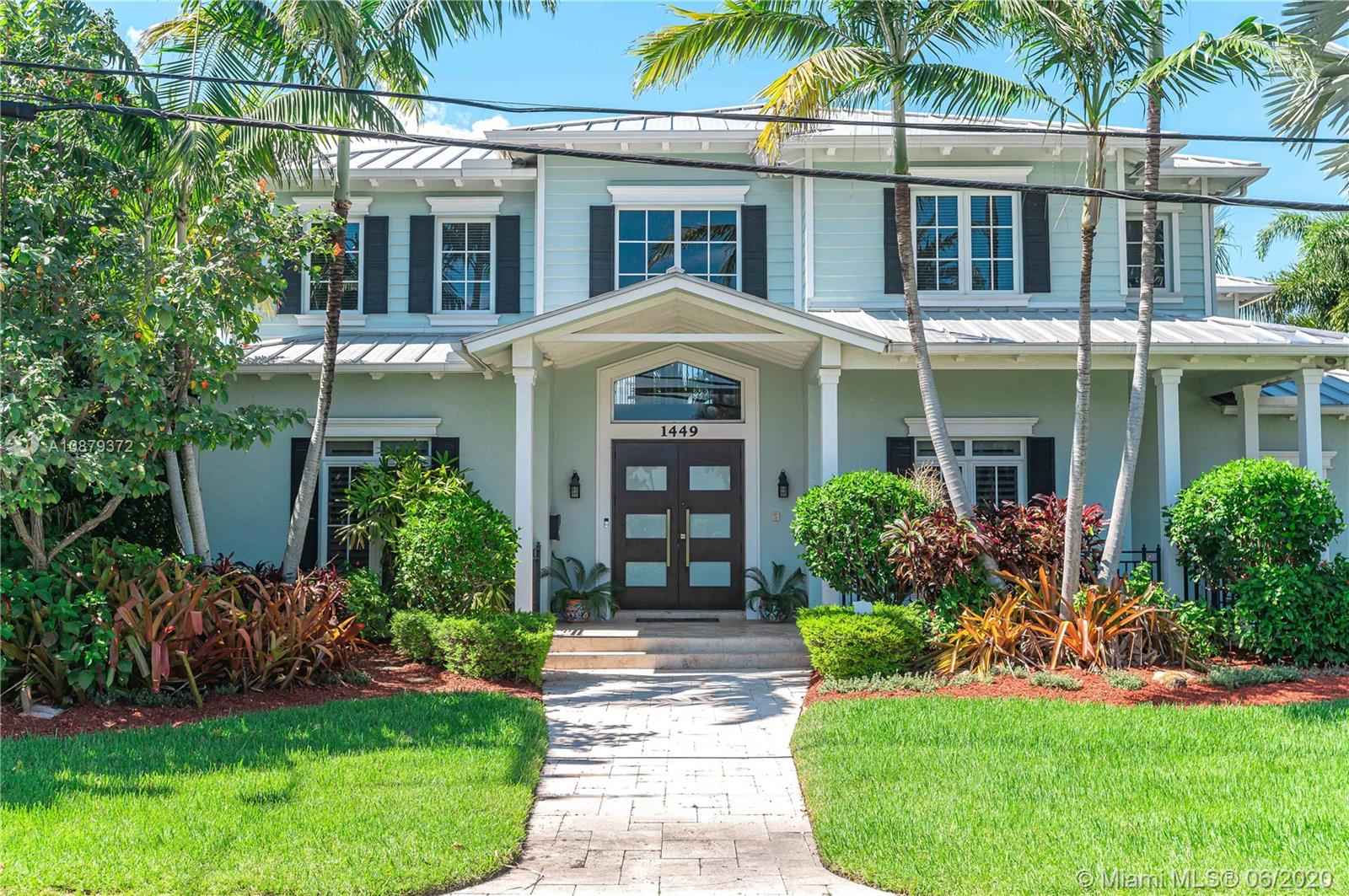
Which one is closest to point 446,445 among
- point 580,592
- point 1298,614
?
point 580,592

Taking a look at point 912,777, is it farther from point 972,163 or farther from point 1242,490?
point 972,163

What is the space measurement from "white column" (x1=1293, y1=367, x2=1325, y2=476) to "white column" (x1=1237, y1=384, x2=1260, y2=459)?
90 cm

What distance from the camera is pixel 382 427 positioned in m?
13.2

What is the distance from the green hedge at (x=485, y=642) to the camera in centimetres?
974

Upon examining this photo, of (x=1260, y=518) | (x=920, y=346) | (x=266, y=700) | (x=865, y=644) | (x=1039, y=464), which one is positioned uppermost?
(x=920, y=346)

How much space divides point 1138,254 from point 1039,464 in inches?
147

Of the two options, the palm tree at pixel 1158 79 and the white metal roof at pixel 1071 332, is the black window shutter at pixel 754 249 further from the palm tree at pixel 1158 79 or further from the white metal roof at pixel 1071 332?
the palm tree at pixel 1158 79

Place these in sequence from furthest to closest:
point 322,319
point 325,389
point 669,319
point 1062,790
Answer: point 322,319 → point 669,319 → point 325,389 → point 1062,790

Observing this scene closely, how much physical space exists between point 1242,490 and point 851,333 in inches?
→ 166

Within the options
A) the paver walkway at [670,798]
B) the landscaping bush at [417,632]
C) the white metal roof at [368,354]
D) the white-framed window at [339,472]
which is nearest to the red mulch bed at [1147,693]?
the paver walkway at [670,798]

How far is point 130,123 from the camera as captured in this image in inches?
400

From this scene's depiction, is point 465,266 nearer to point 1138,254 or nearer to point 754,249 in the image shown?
point 754,249

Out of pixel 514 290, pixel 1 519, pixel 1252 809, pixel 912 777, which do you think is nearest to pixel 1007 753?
pixel 912 777

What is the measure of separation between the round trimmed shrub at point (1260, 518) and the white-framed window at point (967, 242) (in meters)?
4.43
